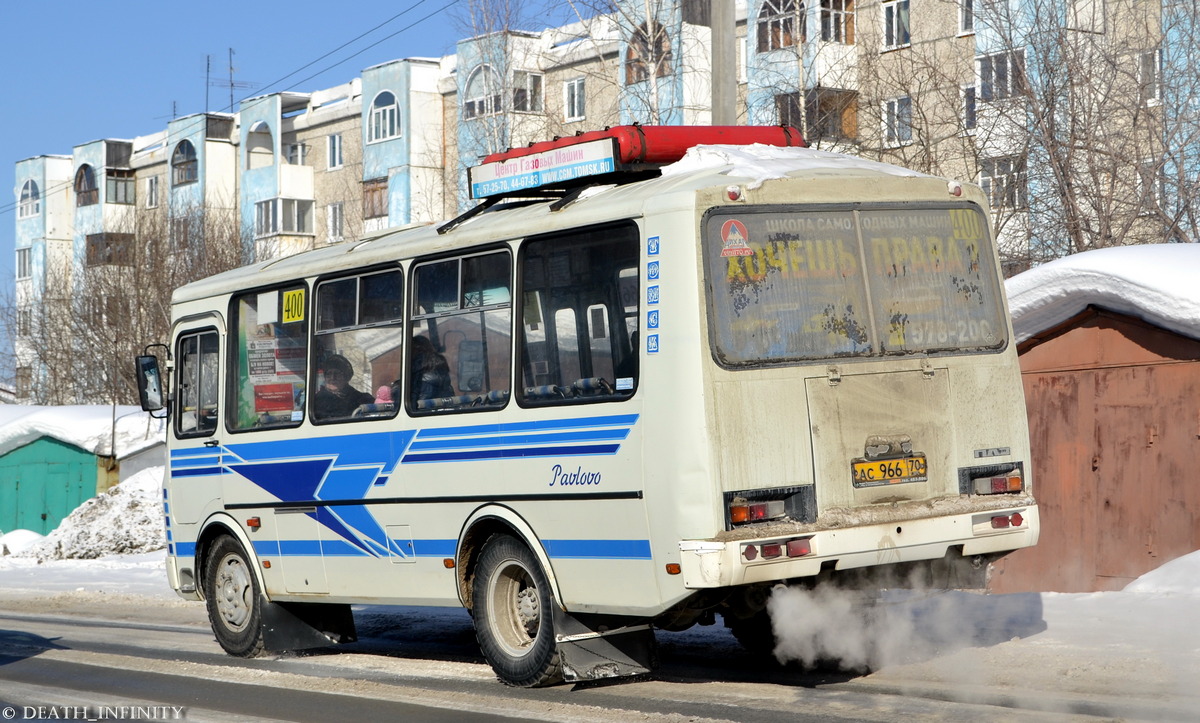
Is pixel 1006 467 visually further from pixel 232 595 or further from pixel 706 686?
A: pixel 232 595

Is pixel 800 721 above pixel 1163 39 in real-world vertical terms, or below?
below

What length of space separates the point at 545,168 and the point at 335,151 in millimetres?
46219

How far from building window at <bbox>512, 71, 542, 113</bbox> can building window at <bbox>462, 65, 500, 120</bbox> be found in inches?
23.1

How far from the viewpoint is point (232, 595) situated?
11.9 metres

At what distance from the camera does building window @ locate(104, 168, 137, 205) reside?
63.0 meters

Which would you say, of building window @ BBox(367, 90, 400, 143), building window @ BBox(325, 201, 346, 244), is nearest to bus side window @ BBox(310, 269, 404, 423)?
building window @ BBox(367, 90, 400, 143)

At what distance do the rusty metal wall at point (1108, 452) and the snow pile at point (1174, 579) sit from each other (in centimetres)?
53

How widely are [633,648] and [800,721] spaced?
1.61 meters

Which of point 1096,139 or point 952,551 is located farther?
point 1096,139

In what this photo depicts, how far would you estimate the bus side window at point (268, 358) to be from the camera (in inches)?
428

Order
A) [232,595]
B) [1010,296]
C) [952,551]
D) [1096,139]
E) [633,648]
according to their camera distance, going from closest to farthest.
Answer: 1. [952,551]
2. [633,648]
3. [232,595]
4. [1010,296]
5. [1096,139]

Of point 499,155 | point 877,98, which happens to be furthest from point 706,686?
point 877,98

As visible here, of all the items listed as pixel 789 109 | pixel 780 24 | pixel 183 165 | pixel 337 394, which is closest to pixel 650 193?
pixel 337 394

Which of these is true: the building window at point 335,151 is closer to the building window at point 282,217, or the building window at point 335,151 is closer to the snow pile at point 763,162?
the building window at point 282,217
